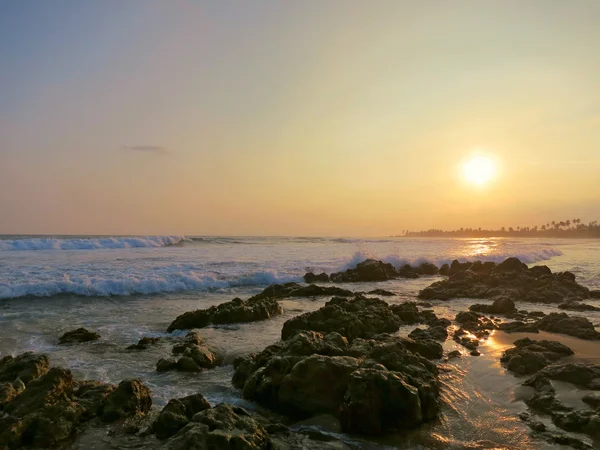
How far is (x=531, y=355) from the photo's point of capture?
8664 millimetres

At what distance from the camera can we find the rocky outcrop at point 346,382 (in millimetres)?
6031

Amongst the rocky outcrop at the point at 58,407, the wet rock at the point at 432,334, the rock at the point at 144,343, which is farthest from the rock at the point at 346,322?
the rocky outcrop at the point at 58,407

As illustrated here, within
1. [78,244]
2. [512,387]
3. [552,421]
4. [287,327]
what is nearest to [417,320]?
[287,327]

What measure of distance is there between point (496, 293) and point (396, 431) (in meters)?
16.8

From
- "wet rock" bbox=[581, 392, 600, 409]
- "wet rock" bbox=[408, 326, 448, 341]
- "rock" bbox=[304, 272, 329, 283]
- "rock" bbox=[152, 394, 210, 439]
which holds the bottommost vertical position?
"rock" bbox=[304, 272, 329, 283]

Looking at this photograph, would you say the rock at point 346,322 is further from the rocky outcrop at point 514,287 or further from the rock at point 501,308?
the rocky outcrop at point 514,287

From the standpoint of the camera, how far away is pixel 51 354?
10.4 metres

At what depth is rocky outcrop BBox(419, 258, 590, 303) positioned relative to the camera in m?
19.4

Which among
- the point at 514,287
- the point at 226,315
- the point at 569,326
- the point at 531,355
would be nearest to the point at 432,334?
the point at 531,355

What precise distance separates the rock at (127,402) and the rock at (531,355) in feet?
23.3

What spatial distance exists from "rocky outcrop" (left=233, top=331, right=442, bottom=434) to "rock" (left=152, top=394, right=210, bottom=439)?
1274mm

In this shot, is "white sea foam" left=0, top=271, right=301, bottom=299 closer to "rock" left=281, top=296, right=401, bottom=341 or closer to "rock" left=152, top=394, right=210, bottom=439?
"rock" left=281, top=296, right=401, bottom=341

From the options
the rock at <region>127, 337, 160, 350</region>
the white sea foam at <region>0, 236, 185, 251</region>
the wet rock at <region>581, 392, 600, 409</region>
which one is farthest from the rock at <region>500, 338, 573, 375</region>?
the white sea foam at <region>0, 236, 185, 251</region>

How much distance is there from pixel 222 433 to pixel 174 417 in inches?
51.3
